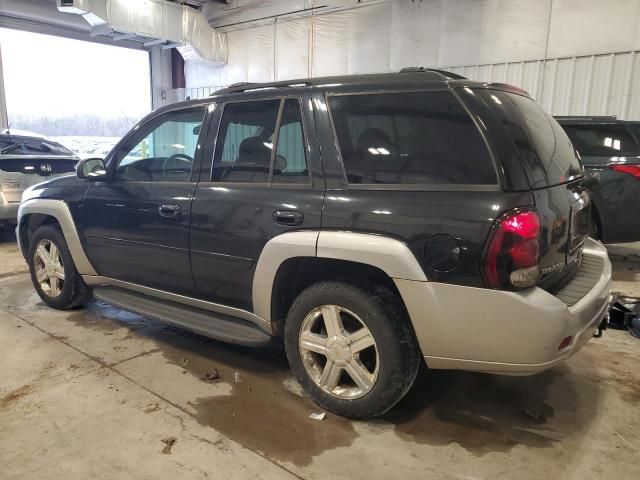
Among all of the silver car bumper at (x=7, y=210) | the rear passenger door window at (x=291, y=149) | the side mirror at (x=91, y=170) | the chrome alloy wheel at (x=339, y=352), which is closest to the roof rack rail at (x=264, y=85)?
the rear passenger door window at (x=291, y=149)

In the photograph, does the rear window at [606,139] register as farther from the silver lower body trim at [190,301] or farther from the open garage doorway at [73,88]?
the open garage doorway at [73,88]

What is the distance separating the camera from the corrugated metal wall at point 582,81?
6199 mm

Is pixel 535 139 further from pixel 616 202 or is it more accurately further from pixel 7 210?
pixel 7 210

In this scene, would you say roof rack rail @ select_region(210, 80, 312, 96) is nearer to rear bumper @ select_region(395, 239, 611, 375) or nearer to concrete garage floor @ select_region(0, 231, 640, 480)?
rear bumper @ select_region(395, 239, 611, 375)

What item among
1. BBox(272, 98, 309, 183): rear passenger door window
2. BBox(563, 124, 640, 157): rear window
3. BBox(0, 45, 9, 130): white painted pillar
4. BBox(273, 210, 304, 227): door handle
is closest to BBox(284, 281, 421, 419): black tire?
BBox(273, 210, 304, 227): door handle

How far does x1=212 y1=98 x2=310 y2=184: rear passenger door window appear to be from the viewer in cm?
261

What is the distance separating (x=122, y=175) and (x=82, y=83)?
9.10 metres

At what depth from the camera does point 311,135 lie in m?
2.53

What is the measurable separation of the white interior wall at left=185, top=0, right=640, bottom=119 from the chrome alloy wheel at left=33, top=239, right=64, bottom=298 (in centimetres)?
592

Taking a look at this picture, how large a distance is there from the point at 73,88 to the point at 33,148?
4455mm

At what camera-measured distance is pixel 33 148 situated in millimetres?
7199

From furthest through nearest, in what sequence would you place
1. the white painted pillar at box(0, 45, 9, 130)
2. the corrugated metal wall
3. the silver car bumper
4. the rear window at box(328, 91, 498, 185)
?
the white painted pillar at box(0, 45, 9, 130)
the silver car bumper
the corrugated metal wall
the rear window at box(328, 91, 498, 185)

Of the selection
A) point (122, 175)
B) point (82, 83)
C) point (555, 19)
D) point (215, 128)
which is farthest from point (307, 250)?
point (82, 83)

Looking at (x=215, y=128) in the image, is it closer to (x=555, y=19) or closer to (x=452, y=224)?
(x=452, y=224)
